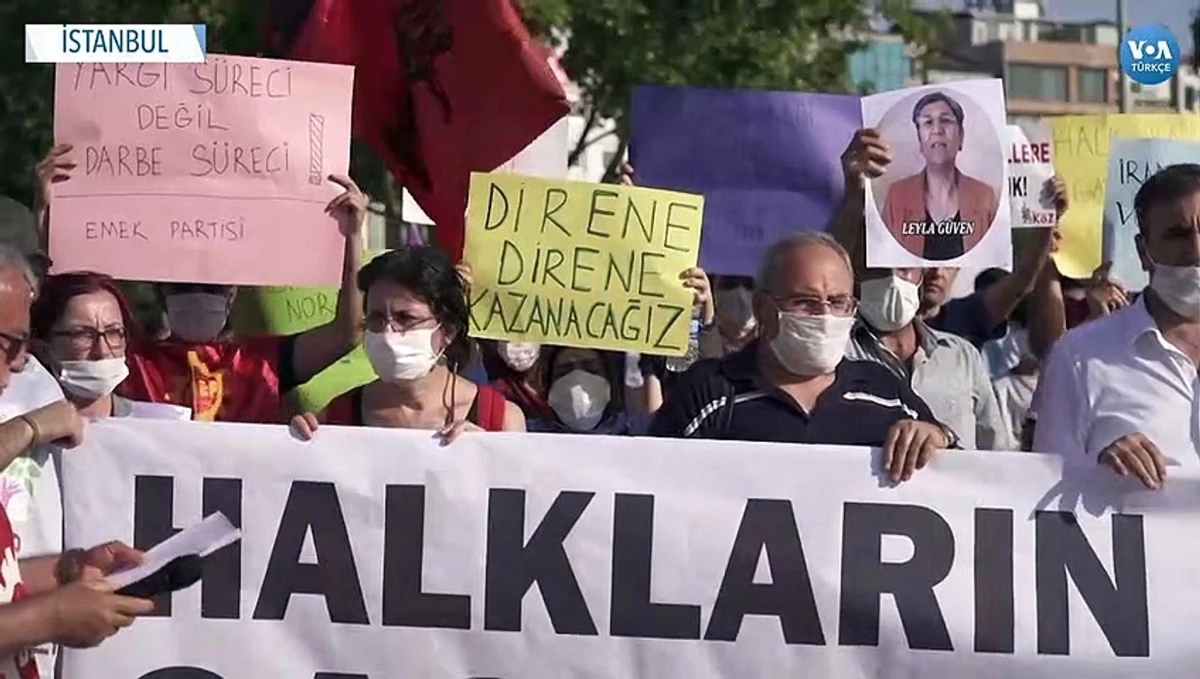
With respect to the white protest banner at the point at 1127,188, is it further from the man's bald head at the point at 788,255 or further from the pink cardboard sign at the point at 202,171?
the pink cardboard sign at the point at 202,171

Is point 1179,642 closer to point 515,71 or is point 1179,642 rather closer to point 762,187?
point 762,187

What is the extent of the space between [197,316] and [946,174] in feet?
6.62

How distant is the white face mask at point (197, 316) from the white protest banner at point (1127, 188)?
2.70 meters

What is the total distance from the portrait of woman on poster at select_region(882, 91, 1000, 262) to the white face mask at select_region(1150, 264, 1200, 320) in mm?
1108

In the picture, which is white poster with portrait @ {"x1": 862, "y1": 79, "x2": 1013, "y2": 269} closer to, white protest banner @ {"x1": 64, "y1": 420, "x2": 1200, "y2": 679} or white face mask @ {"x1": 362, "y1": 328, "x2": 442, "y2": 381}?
white protest banner @ {"x1": 64, "y1": 420, "x2": 1200, "y2": 679}

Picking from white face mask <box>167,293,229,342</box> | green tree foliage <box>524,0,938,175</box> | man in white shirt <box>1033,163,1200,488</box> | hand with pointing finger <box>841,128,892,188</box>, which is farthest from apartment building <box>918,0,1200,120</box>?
man in white shirt <box>1033,163,1200,488</box>

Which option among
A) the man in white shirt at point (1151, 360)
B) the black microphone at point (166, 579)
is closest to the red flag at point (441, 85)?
the man in white shirt at point (1151, 360)

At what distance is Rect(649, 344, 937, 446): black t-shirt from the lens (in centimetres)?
449

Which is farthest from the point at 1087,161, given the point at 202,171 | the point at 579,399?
the point at 202,171

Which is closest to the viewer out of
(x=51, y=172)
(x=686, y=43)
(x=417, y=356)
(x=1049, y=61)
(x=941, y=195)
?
(x=417, y=356)

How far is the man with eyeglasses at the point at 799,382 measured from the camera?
4.47 metres

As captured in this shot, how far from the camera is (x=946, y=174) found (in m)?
5.63

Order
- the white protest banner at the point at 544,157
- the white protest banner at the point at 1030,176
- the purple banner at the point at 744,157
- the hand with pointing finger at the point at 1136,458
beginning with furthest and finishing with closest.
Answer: the white protest banner at the point at 544,157 → the white protest banner at the point at 1030,176 → the purple banner at the point at 744,157 → the hand with pointing finger at the point at 1136,458
